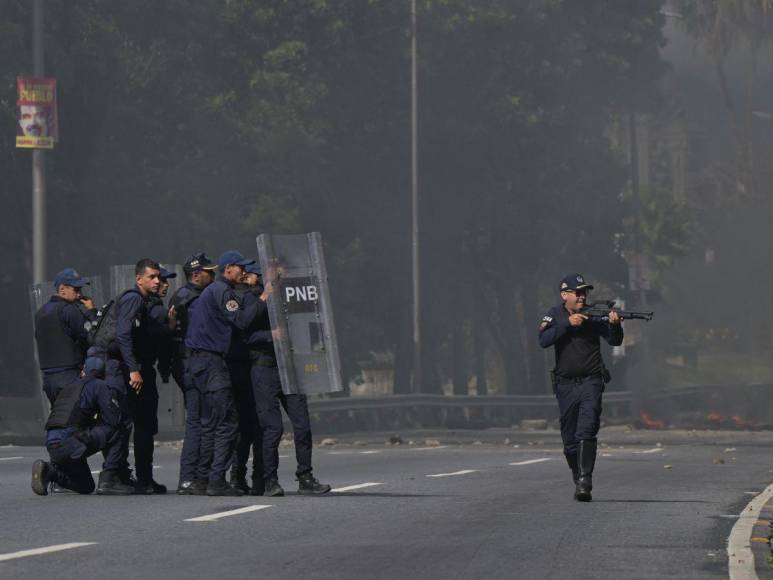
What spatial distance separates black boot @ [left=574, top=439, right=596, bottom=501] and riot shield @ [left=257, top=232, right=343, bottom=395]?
2077 mm

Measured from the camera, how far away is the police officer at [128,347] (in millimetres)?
16547

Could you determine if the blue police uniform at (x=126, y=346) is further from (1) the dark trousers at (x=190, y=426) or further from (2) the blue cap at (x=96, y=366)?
(1) the dark trousers at (x=190, y=426)

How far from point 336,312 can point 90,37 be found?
37.8ft

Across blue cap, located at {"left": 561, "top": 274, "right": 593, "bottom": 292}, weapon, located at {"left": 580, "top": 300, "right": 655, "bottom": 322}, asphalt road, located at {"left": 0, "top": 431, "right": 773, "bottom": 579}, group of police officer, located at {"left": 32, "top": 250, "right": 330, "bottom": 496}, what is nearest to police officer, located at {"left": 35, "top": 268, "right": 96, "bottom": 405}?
group of police officer, located at {"left": 32, "top": 250, "right": 330, "bottom": 496}

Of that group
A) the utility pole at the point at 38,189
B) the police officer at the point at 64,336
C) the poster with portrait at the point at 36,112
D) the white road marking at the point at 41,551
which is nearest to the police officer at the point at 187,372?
the police officer at the point at 64,336

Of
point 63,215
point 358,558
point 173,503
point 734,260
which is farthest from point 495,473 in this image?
point 734,260

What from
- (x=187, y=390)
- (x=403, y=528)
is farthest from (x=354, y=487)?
(x=403, y=528)

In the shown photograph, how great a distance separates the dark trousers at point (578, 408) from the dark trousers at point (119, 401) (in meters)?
3.63

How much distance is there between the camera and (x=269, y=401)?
16547 millimetres

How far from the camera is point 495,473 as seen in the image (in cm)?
2188

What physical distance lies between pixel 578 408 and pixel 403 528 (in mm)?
3646

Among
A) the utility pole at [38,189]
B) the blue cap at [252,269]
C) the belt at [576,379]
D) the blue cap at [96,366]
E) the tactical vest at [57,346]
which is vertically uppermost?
the utility pole at [38,189]

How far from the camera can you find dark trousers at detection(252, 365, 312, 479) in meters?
16.5

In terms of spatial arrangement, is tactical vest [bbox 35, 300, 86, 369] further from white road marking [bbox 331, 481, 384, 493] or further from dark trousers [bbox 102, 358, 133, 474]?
white road marking [bbox 331, 481, 384, 493]
